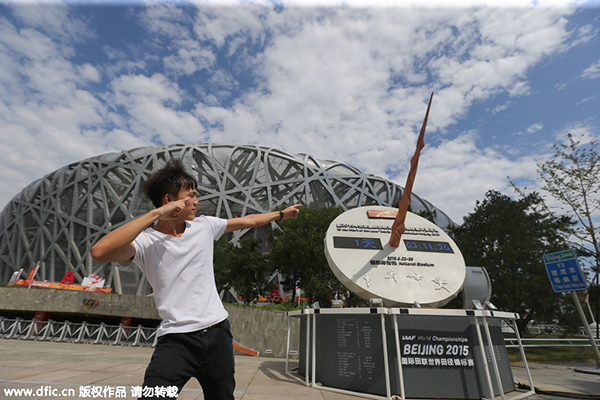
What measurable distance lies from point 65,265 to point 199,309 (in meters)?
47.4

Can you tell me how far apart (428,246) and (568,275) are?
678 cm

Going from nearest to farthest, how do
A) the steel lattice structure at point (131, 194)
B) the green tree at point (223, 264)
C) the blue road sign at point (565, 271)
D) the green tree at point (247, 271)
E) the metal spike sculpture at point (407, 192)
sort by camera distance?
the metal spike sculpture at point (407, 192) < the blue road sign at point (565, 271) < the green tree at point (247, 271) < the green tree at point (223, 264) < the steel lattice structure at point (131, 194)

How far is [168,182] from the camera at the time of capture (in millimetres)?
2486

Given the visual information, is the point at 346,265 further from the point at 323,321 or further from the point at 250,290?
the point at 250,290

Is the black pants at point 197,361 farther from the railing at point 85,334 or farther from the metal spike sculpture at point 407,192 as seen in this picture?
the railing at point 85,334

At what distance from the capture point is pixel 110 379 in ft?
21.1

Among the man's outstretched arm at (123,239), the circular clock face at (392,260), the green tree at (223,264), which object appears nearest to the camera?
the man's outstretched arm at (123,239)

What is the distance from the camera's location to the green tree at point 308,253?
21625mm

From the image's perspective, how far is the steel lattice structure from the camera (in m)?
39.5

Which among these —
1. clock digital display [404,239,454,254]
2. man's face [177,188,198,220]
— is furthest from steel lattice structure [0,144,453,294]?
man's face [177,188,198,220]

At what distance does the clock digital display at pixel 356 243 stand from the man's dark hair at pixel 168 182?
6.77 meters

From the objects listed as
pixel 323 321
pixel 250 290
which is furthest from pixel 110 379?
pixel 250 290

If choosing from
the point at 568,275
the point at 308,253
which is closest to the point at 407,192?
the point at 568,275

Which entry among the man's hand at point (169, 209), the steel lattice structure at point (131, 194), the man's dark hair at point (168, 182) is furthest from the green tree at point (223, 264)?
the man's hand at point (169, 209)
